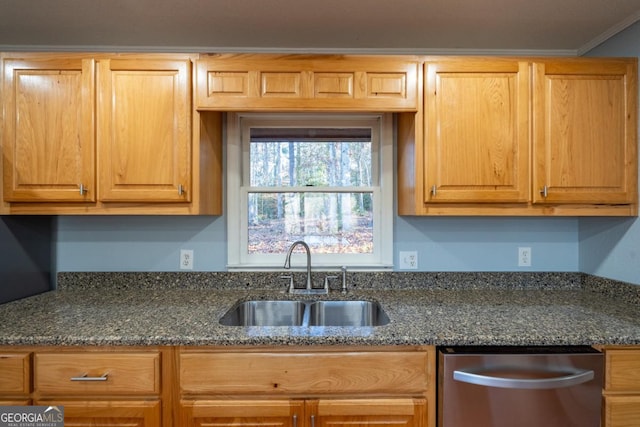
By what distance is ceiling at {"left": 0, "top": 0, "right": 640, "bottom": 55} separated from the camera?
160 cm

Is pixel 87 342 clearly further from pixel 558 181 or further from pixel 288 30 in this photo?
pixel 558 181

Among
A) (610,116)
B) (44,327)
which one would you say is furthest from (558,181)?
(44,327)

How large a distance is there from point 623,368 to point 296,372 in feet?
4.00

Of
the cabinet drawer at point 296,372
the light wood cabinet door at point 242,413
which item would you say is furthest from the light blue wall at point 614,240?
the light wood cabinet door at point 242,413

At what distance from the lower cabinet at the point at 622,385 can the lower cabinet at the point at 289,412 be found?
2.36ft

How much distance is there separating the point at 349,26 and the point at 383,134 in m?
0.60

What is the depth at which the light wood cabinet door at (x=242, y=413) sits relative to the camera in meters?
1.30

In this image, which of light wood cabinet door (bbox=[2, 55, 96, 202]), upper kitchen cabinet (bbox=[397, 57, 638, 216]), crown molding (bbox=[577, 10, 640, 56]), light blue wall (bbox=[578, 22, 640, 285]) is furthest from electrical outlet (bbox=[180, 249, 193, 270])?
crown molding (bbox=[577, 10, 640, 56])

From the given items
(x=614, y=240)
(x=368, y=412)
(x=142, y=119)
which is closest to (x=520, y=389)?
(x=368, y=412)

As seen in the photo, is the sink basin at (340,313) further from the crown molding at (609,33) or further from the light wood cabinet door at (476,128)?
the crown molding at (609,33)

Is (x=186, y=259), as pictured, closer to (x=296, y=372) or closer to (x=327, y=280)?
(x=327, y=280)

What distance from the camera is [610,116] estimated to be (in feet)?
5.56

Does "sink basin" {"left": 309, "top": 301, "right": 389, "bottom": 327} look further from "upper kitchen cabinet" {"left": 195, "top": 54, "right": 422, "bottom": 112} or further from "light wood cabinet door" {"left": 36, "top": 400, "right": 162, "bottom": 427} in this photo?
"upper kitchen cabinet" {"left": 195, "top": 54, "right": 422, "bottom": 112}

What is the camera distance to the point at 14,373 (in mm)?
1287
